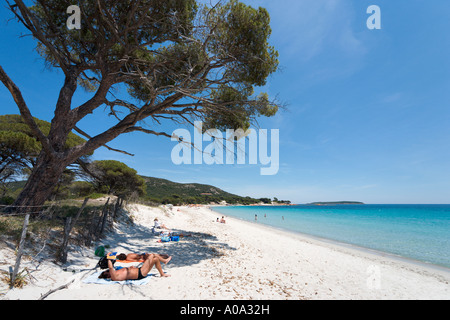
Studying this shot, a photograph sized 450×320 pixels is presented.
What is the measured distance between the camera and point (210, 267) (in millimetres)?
5777

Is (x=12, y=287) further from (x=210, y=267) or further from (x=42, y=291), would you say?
(x=210, y=267)

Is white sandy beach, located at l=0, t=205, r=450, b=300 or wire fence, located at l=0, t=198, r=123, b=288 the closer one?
white sandy beach, located at l=0, t=205, r=450, b=300

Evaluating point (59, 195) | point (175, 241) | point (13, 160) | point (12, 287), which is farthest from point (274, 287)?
point (59, 195)

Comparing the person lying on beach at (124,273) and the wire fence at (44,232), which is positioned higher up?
the wire fence at (44,232)

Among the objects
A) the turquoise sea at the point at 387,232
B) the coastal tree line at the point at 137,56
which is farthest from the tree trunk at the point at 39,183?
the turquoise sea at the point at 387,232

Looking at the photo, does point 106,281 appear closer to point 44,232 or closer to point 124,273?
point 124,273

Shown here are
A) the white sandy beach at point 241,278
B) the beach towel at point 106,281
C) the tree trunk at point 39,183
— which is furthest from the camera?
the tree trunk at point 39,183

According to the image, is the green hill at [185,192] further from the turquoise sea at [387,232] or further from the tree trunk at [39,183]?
the tree trunk at [39,183]

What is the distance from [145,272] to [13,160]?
10559mm

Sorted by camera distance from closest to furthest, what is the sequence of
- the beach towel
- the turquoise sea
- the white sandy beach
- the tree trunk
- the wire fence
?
the white sandy beach
the beach towel
the wire fence
the tree trunk
the turquoise sea

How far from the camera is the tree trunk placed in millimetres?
5590

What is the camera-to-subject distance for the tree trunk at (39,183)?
18.3 feet

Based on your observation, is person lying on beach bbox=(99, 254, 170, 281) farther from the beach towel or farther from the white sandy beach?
the white sandy beach

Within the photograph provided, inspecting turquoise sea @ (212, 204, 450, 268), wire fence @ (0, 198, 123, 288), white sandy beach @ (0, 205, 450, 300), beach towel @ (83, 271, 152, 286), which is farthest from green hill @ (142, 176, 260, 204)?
beach towel @ (83, 271, 152, 286)
